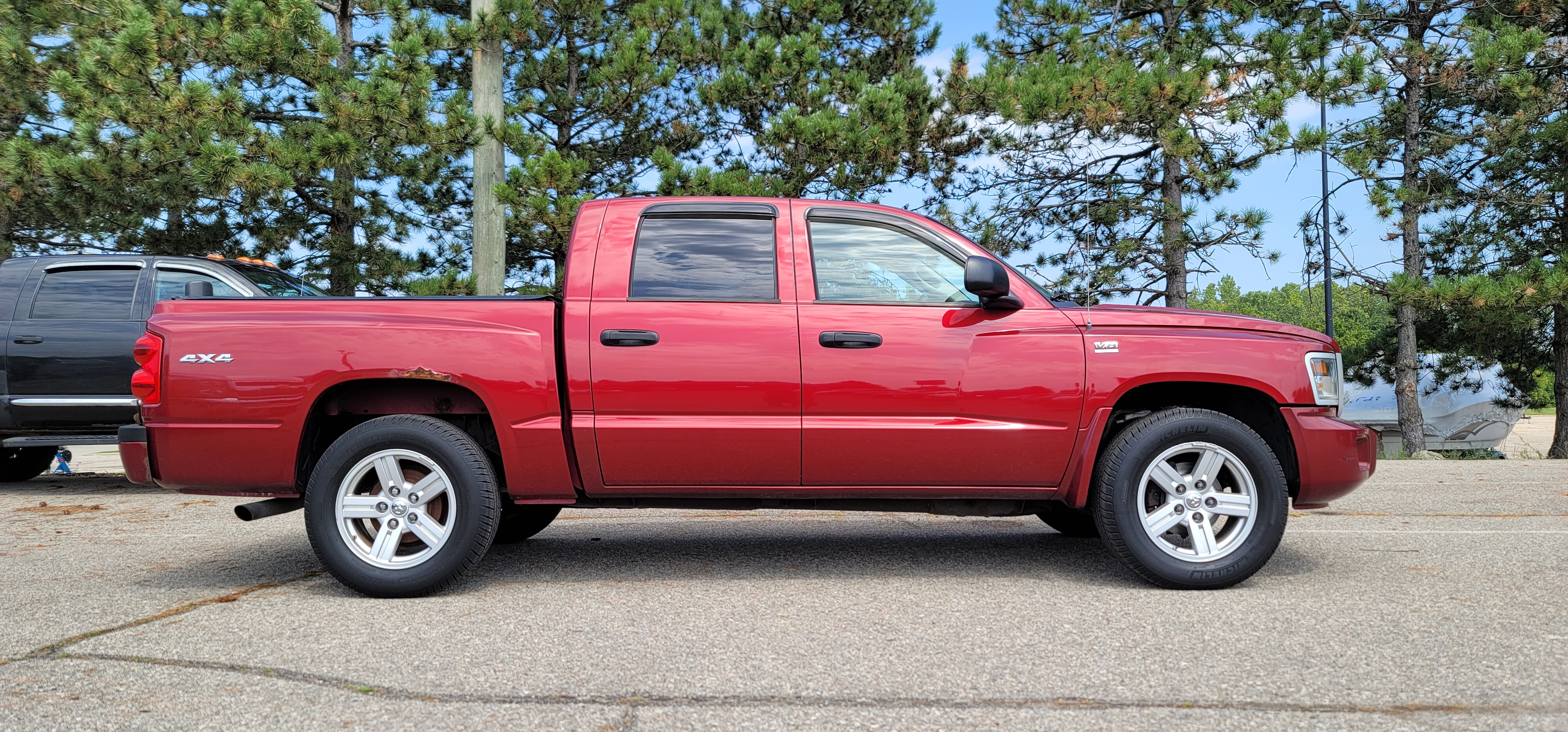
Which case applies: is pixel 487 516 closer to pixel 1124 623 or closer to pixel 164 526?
pixel 1124 623

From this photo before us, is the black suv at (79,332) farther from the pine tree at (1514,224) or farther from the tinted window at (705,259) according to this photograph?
the pine tree at (1514,224)

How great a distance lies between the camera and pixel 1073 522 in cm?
604

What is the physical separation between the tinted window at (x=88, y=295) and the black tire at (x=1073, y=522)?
8402 mm

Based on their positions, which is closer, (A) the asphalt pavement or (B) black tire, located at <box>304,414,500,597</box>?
(A) the asphalt pavement

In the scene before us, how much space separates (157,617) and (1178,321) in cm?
472

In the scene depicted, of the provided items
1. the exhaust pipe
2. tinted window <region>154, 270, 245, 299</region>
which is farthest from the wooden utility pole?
the exhaust pipe

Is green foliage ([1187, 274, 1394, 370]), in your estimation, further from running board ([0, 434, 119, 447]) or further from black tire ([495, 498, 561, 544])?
running board ([0, 434, 119, 447])

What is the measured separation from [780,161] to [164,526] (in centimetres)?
907

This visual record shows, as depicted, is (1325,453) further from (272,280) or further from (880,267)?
(272,280)

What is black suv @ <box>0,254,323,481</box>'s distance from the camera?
9.28 m

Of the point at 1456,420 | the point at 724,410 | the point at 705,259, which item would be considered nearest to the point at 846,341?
the point at 724,410

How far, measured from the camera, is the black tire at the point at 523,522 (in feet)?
19.7

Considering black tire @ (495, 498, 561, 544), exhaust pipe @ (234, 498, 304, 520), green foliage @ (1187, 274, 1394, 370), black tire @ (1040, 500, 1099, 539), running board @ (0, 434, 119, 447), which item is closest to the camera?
exhaust pipe @ (234, 498, 304, 520)

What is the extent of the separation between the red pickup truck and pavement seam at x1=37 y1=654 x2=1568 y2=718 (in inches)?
59.8
